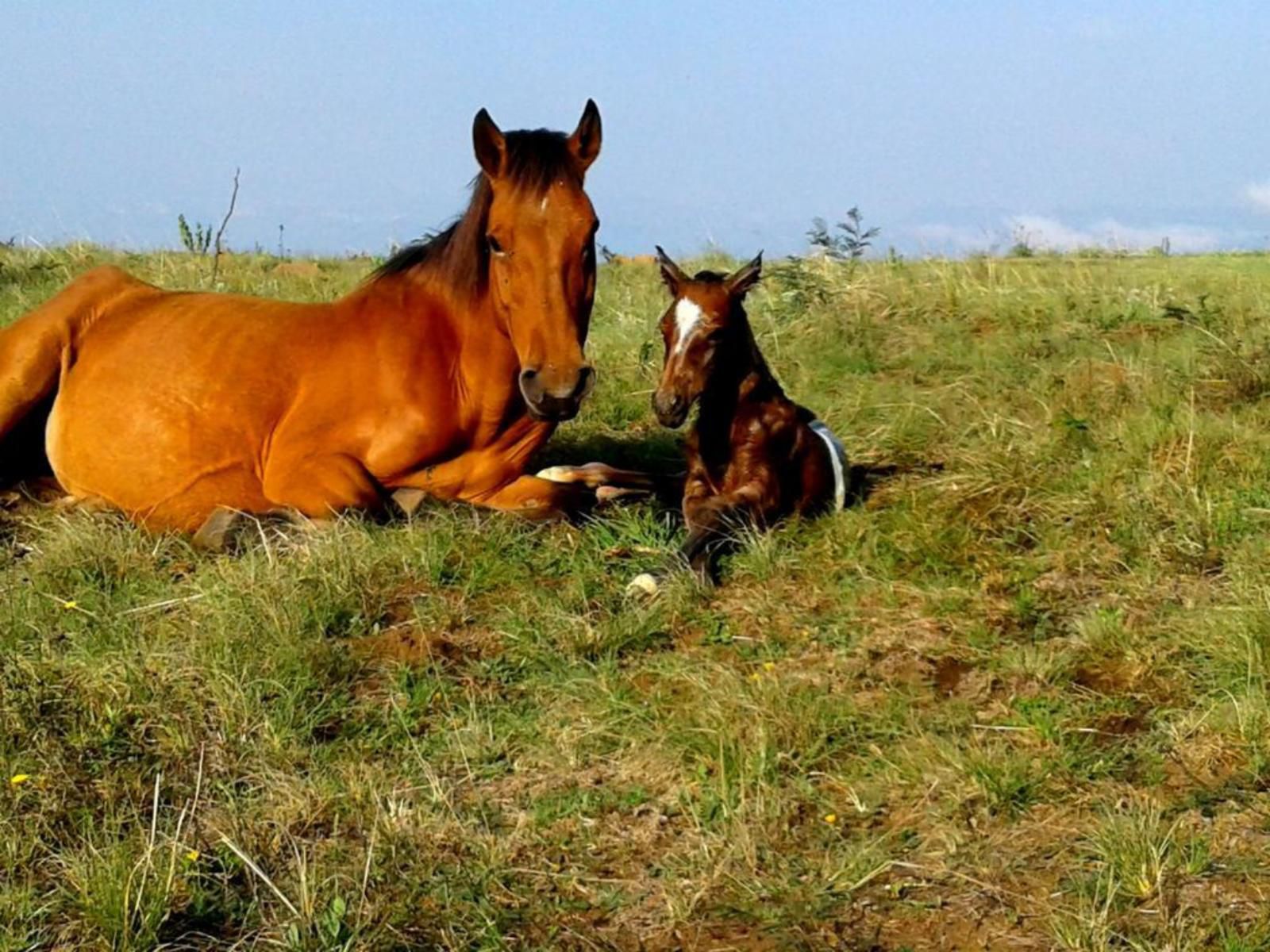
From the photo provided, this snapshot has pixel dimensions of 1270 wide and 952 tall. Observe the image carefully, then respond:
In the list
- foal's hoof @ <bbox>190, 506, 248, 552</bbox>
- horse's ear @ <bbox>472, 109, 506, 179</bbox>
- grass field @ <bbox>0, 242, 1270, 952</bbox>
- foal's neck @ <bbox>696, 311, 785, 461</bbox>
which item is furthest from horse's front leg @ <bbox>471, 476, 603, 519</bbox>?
horse's ear @ <bbox>472, 109, 506, 179</bbox>

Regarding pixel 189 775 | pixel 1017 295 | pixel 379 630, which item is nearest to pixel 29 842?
pixel 189 775

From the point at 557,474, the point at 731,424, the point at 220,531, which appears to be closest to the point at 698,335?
the point at 731,424

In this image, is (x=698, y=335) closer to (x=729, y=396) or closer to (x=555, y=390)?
(x=729, y=396)

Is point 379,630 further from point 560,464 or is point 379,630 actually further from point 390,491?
point 560,464

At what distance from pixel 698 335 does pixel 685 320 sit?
88 mm

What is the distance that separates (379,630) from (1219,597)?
9.18 feet

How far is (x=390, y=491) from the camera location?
5.72 m

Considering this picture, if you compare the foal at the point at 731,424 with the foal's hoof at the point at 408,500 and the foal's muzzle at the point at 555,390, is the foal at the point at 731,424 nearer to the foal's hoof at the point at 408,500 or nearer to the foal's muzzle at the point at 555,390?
the foal's muzzle at the point at 555,390

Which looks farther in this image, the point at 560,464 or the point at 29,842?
the point at 560,464

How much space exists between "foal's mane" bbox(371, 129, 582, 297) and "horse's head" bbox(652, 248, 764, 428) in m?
0.67

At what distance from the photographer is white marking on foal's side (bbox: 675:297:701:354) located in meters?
5.56

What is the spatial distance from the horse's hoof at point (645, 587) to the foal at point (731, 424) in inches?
16.7

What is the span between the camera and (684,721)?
382 cm

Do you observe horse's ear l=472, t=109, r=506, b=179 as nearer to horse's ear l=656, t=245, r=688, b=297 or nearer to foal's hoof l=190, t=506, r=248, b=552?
horse's ear l=656, t=245, r=688, b=297
